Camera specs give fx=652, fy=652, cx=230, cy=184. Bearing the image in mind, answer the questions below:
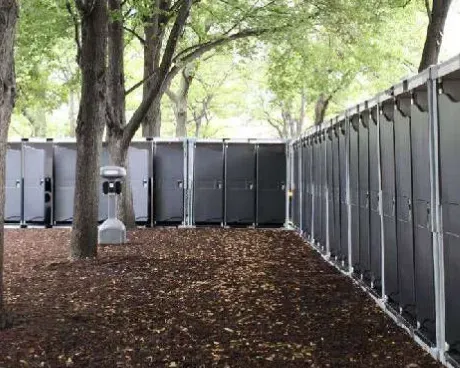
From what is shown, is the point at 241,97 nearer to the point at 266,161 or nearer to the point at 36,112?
the point at 36,112

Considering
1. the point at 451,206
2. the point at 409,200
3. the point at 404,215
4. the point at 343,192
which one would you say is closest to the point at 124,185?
the point at 343,192

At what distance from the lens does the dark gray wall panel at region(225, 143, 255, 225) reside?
17109 millimetres

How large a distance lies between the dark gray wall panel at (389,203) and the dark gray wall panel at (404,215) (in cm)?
14

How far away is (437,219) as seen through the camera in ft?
16.0

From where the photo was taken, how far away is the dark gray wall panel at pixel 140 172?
55.6 ft

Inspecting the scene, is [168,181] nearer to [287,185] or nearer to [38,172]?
[287,185]

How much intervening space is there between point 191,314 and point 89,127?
14.4ft

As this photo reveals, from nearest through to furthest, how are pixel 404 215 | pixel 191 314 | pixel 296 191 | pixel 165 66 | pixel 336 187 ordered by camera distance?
pixel 404 215, pixel 191 314, pixel 336 187, pixel 165 66, pixel 296 191

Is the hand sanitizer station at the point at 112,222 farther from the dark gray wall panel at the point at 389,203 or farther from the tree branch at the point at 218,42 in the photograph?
the dark gray wall panel at the point at 389,203

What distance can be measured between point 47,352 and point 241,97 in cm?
3751

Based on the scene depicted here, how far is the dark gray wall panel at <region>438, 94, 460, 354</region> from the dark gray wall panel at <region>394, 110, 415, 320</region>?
87cm

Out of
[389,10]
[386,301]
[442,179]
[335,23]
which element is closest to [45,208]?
[335,23]

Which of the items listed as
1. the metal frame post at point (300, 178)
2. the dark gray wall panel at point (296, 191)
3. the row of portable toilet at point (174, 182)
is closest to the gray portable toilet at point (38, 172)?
the row of portable toilet at point (174, 182)

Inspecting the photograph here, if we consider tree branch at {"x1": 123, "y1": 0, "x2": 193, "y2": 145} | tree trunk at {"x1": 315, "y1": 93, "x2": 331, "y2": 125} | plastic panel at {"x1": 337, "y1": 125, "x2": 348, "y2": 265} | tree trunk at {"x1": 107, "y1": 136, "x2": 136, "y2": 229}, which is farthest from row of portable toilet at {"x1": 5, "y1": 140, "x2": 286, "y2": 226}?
tree trunk at {"x1": 315, "y1": 93, "x2": 331, "y2": 125}
